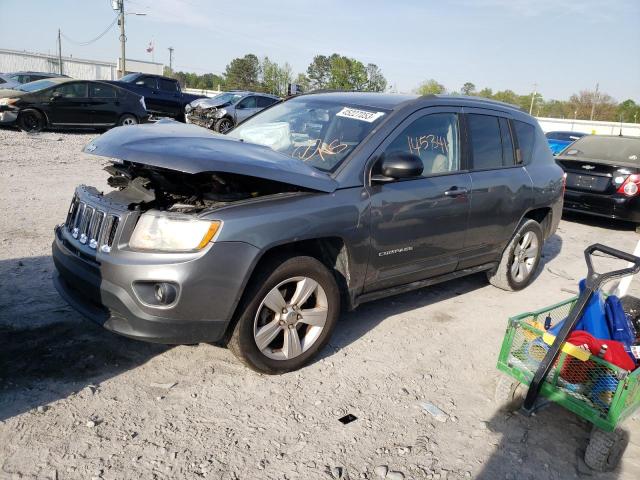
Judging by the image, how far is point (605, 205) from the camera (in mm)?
8586

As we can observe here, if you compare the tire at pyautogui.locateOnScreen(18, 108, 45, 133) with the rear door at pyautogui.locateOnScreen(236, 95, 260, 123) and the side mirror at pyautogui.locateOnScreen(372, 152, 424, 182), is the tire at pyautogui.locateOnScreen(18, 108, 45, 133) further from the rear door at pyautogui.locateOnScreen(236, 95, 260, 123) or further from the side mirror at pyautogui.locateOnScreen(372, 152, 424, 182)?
the side mirror at pyautogui.locateOnScreen(372, 152, 424, 182)

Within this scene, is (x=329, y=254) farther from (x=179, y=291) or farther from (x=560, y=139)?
(x=560, y=139)

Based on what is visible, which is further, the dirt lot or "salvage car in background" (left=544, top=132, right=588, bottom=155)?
"salvage car in background" (left=544, top=132, right=588, bottom=155)

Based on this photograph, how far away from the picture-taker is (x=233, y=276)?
9.62 ft

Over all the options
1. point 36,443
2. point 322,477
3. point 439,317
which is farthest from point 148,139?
point 439,317

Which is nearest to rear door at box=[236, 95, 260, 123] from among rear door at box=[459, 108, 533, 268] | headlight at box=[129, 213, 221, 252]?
rear door at box=[459, 108, 533, 268]

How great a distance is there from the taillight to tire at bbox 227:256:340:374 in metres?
6.88

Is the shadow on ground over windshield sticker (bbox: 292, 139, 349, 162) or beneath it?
beneath

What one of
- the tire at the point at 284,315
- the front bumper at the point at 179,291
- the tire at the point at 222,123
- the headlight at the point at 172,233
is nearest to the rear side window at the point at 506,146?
the tire at the point at 284,315

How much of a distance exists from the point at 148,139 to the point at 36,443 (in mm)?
1732

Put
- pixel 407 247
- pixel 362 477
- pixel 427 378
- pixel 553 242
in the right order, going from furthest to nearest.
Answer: pixel 553 242, pixel 407 247, pixel 427 378, pixel 362 477

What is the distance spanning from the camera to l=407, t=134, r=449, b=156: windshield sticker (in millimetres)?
3968

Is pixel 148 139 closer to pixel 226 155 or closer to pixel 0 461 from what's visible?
pixel 226 155

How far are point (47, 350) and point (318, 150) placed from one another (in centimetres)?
225
